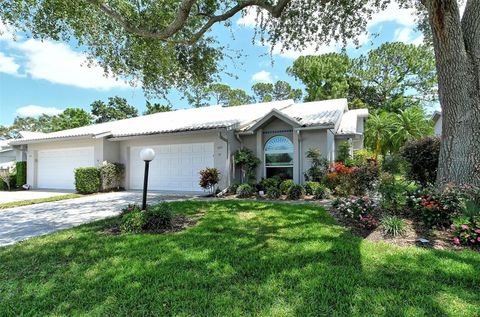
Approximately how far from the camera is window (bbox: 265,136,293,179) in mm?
13008

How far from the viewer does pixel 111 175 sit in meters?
15.1

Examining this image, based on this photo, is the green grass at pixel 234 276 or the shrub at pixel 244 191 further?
the shrub at pixel 244 191

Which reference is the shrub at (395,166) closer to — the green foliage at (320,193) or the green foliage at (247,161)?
the green foliage at (320,193)

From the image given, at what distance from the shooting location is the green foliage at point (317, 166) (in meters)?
12.1

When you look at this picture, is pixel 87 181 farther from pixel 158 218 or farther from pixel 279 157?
pixel 279 157

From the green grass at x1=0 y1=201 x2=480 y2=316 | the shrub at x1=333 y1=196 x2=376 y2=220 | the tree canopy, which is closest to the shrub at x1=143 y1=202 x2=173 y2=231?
the green grass at x1=0 y1=201 x2=480 y2=316

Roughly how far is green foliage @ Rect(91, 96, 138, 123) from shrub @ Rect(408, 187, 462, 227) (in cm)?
4364

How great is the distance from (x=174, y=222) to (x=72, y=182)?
13.2 metres

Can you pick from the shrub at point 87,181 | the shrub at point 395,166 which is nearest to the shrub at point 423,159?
the shrub at point 395,166

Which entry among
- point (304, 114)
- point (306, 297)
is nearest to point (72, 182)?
point (304, 114)

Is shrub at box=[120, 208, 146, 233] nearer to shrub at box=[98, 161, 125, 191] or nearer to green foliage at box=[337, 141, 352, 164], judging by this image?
shrub at box=[98, 161, 125, 191]

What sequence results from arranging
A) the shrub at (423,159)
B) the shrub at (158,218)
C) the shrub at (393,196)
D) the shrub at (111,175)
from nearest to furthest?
the shrub at (158,218) → the shrub at (393,196) → the shrub at (423,159) → the shrub at (111,175)

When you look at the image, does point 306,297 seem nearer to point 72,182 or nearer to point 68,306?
point 68,306

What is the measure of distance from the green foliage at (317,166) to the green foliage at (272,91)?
29.4m
